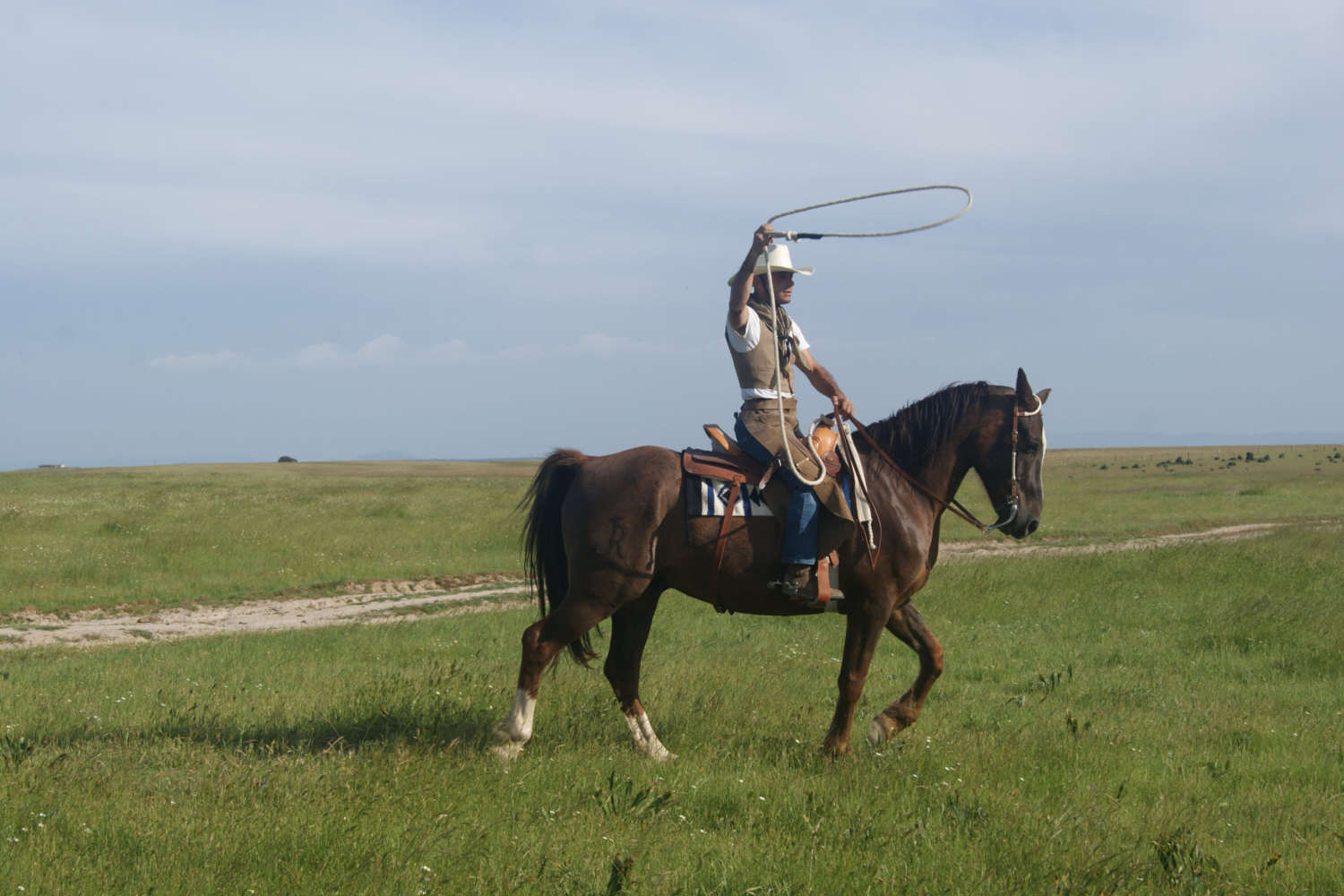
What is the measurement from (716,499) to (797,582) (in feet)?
2.64

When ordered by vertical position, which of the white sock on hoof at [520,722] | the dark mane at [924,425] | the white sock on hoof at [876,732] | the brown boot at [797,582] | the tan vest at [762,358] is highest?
the tan vest at [762,358]

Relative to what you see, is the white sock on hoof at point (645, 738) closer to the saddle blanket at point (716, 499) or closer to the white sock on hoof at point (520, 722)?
the white sock on hoof at point (520, 722)

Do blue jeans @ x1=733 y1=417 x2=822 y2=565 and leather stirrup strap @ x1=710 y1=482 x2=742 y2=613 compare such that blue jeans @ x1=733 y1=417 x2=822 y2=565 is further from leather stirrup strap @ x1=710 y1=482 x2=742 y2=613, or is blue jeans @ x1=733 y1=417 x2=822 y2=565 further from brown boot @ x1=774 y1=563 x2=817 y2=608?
leather stirrup strap @ x1=710 y1=482 x2=742 y2=613

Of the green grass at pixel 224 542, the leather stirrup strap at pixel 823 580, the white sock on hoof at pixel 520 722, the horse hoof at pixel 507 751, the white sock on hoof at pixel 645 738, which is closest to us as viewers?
the horse hoof at pixel 507 751

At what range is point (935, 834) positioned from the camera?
550 cm

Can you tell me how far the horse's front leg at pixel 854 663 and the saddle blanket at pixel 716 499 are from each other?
100cm

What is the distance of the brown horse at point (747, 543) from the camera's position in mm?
7477

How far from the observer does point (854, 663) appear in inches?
298

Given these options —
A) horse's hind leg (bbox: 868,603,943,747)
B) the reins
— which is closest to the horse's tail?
the reins

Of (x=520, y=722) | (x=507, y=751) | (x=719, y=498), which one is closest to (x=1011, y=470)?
(x=719, y=498)

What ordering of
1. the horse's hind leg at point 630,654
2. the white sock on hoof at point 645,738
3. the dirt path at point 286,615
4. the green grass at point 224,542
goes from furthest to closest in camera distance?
the green grass at point 224,542 < the dirt path at point 286,615 < the horse's hind leg at point 630,654 < the white sock on hoof at point 645,738

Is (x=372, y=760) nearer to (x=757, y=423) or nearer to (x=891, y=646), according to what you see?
(x=757, y=423)

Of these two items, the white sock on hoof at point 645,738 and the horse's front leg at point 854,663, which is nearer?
the white sock on hoof at point 645,738

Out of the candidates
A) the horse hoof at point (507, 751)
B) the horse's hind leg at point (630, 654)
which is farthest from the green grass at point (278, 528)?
the horse hoof at point (507, 751)
